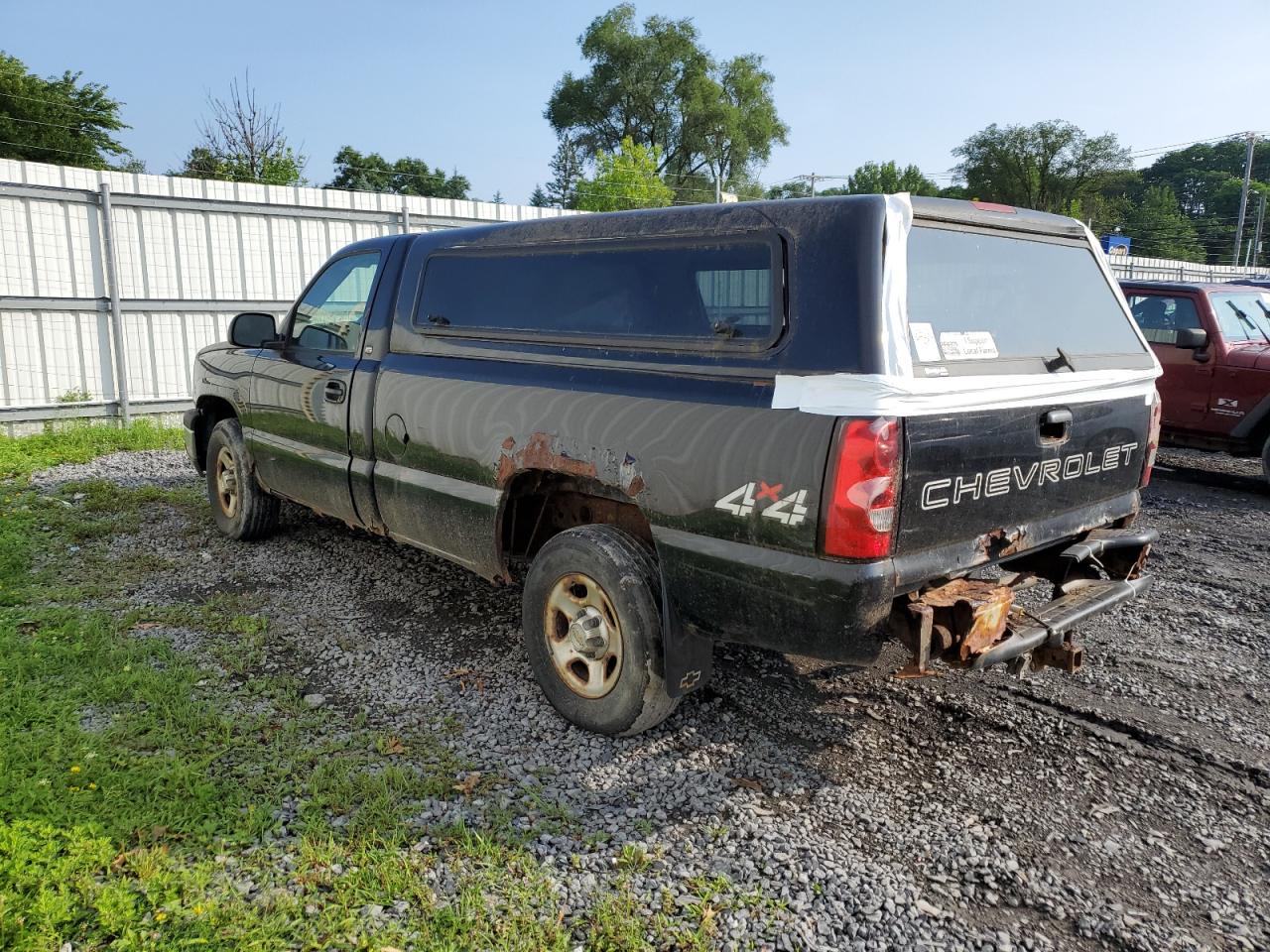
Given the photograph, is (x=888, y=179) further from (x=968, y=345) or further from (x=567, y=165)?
(x=968, y=345)

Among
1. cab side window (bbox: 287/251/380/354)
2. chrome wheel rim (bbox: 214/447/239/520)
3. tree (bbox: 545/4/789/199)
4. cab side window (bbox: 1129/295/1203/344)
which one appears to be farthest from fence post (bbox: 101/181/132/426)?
tree (bbox: 545/4/789/199)

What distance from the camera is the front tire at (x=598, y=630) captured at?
3.27m

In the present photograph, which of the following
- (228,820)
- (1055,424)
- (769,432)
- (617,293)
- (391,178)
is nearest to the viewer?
(769,432)

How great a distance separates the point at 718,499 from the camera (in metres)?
2.94

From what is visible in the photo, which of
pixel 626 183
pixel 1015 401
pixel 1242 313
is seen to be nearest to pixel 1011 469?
pixel 1015 401

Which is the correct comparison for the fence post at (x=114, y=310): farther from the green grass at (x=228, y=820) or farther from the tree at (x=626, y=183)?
the tree at (x=626, y=183)

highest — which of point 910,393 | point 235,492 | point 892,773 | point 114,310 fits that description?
point 114,310

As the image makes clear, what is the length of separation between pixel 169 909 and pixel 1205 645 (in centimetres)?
459

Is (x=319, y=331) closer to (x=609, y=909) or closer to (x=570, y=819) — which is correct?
(x=570, y=819)

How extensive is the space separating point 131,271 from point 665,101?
60436 millimetres

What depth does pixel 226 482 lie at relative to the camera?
6.18 meters

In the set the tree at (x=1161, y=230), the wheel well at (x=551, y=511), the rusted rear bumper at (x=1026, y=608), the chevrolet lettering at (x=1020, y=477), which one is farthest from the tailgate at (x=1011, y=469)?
the tree at (x=1161, y=230)

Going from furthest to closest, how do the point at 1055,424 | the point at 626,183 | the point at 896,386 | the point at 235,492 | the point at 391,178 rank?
the point at 391,178 < the point at 626,183 < the point at 235,492 < the point at 1055,424 < the point at 896,386

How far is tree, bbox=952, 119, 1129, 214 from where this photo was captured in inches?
2975
